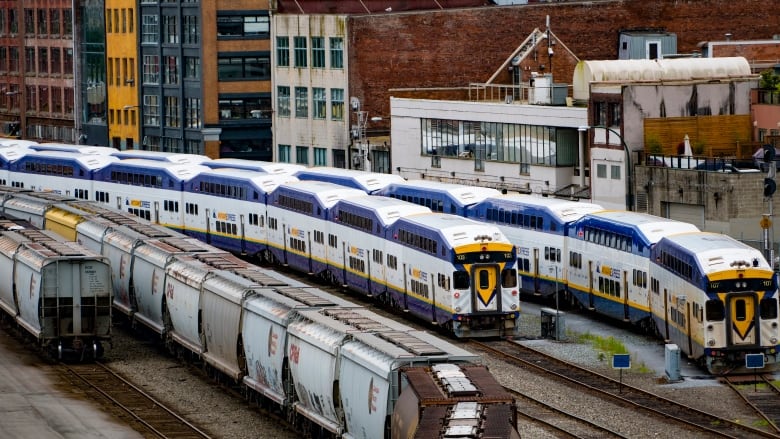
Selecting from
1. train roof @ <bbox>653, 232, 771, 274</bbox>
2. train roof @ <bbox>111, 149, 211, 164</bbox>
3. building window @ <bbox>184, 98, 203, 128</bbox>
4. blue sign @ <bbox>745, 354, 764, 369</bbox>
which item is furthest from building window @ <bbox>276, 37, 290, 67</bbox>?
blue sign @ <bbox>745, 354, 764, 369</bbox>

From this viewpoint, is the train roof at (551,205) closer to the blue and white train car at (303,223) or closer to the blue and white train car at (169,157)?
the blue and white train car at (303,223)

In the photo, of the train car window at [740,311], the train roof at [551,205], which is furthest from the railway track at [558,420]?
the train roof at [551,205]

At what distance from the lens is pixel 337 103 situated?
385ft

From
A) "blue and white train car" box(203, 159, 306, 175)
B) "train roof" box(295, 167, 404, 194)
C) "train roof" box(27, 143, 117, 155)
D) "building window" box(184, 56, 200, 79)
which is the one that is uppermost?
"building window" box(184, 56, 200, 79)

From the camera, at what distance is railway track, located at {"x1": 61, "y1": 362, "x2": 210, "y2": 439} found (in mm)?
45875

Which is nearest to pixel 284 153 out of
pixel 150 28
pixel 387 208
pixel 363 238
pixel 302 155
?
pixel 302 155

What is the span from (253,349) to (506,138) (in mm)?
50691

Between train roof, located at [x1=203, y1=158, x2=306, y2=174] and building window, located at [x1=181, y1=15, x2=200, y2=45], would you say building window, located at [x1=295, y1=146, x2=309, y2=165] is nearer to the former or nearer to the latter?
building window, located at [x1=181, y1=15, x2=200, y2=45]

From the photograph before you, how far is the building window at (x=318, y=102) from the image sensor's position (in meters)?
119

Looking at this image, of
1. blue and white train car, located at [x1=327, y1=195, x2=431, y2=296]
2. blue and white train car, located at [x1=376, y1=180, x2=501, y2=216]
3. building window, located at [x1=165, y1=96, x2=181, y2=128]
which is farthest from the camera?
building window, located at [x1=165, y1=96, x2=181, y2=128]

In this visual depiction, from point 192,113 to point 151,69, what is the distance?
7868mm

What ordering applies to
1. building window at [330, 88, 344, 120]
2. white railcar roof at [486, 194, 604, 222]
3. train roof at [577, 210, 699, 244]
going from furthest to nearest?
1. building window at [330, 88, 344, 120]
2. white railcar roof at [486, 194, 604, 222]
3. train roof at [577, 210, 699, 244]

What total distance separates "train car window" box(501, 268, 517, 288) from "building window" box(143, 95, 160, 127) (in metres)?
81.3

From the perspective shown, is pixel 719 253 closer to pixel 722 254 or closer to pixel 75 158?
pixel 722 254
